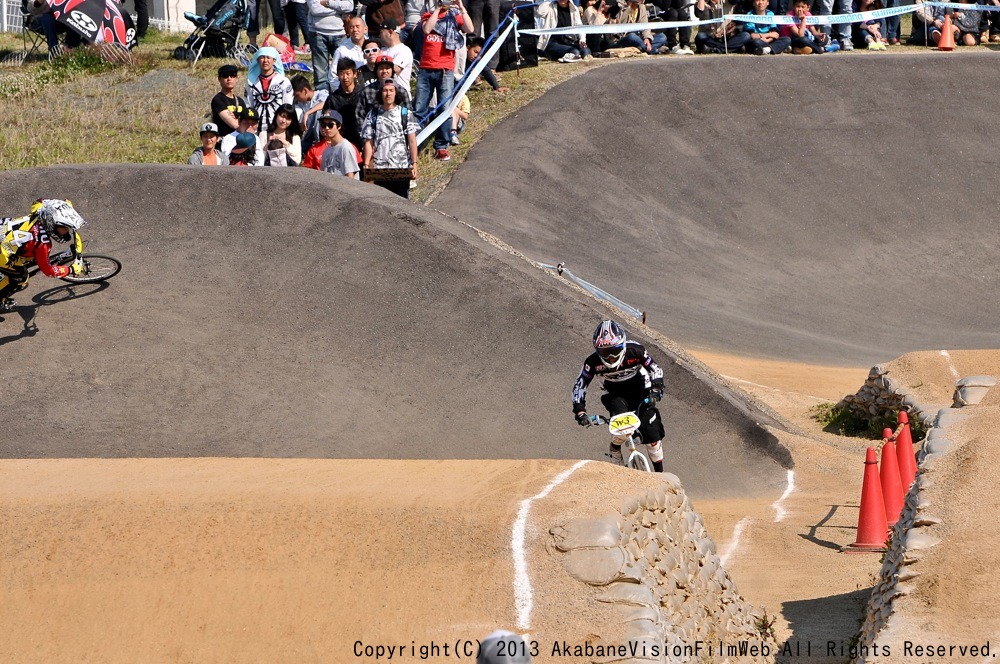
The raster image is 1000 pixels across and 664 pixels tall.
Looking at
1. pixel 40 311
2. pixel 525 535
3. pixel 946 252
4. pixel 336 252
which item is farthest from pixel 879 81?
pixel 525 535

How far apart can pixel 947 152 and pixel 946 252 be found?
3557 millimetres

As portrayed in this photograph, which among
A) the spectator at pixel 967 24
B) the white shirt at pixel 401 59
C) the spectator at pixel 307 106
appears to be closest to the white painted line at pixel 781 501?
the spectator at pixel 307 106

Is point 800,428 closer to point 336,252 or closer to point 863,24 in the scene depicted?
point 336,252

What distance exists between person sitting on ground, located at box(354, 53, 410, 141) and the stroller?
9033 millimetres

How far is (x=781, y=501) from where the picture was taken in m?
11.6

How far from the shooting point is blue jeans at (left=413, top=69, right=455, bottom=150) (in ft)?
68.5

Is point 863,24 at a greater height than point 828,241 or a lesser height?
greater

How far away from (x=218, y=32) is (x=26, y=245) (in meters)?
13.7

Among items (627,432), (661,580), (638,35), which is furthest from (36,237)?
(638,35)

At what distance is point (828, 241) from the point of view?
878 inches

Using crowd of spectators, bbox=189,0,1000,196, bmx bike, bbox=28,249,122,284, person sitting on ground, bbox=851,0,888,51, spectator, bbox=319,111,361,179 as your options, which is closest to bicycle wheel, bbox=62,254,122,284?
bmx bike, bbox=28,249,122,284

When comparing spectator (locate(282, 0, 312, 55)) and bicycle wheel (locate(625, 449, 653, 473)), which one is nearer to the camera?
bicycle wheel (locate(625, 449, 653, 473))

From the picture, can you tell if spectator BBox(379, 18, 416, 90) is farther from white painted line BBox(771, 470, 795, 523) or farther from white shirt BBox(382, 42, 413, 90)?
white painted line BBox(771, 470, 795, 523)

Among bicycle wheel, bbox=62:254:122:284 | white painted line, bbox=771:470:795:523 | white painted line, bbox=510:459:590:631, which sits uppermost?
white painted line, bbox=510:459:590:631
